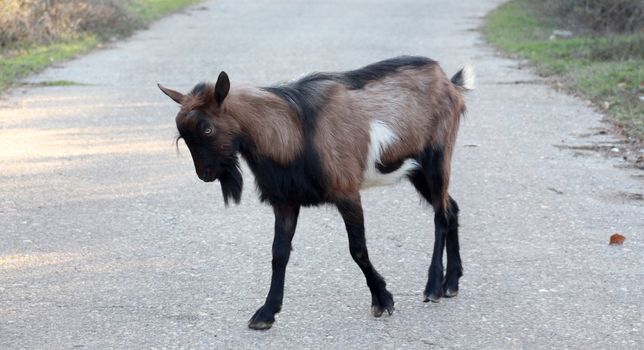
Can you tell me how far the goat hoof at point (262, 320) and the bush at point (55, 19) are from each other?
1134 cm

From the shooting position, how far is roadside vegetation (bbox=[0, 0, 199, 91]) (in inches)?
573

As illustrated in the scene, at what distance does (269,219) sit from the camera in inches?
293

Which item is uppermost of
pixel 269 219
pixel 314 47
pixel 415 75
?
pixel 415 75

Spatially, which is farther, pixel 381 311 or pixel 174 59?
pixel 174 59

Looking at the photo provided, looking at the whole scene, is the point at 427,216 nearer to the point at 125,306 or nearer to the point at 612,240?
the point at 612,240

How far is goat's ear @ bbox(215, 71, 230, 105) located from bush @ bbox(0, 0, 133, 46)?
11431 mm

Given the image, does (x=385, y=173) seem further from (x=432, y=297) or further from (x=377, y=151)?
(x=432, y=297)

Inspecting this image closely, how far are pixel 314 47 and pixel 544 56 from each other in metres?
3.71

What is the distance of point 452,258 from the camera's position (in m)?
5.89

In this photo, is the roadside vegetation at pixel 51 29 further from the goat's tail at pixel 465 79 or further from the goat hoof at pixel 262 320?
the goat hoof at pixel 262 320

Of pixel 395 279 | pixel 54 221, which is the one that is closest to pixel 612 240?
pixel 395 279

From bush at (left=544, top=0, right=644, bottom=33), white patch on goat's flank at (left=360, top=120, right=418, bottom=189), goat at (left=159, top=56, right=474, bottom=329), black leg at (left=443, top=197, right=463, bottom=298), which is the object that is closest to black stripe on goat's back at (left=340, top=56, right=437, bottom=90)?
goat at (left=159, top=56, right=474, bottom=329)

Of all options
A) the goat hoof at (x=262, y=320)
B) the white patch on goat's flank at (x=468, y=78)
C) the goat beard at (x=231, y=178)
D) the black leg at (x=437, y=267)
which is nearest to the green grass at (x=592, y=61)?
the white patch on goat's flank at (x=468, y=78)

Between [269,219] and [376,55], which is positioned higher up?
[269,219]
